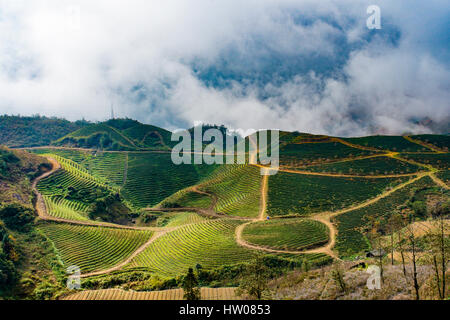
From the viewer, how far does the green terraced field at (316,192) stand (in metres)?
55.8

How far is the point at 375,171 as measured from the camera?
6475 cm

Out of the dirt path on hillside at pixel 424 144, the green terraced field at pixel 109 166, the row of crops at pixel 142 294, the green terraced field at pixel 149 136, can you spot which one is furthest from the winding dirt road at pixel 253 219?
the green terraced field at pixel 149 136

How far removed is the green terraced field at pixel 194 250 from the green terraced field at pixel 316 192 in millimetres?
11185

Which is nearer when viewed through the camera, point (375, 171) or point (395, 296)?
point (395, 296)

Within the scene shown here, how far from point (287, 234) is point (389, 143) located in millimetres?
49996

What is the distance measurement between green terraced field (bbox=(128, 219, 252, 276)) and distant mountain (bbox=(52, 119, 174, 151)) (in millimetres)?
56724

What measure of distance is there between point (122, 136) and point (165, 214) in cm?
5521

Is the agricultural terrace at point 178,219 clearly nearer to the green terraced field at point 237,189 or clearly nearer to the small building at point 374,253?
the green terraced field at point 237,189

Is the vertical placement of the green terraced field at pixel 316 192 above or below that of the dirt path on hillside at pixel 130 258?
above

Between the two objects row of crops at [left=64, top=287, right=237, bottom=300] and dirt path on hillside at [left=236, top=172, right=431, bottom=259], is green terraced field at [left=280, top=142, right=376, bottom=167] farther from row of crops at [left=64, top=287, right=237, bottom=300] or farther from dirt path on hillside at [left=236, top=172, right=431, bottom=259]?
row of crops at [left=64, top=287, right=237, bottom=300]

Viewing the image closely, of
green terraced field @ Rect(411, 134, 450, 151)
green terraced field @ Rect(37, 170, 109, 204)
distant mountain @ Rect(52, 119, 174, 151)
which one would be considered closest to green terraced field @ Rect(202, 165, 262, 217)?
green terraced field @ Rect(37, 170, 109, 204)

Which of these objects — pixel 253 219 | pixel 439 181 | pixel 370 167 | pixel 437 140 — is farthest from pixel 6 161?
pixel 437 140

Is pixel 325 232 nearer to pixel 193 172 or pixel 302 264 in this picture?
pixel 302 264
